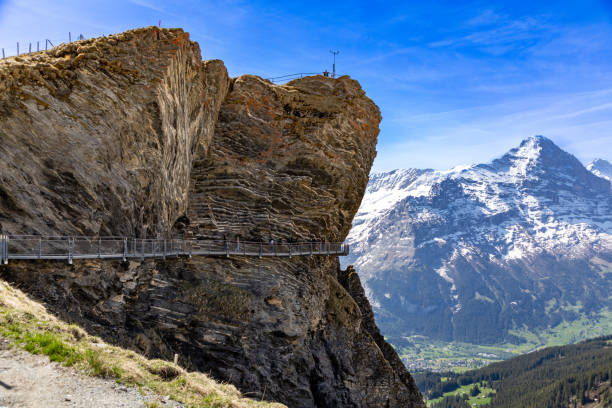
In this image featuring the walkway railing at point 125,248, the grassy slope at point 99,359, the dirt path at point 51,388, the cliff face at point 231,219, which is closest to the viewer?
the dirt path at point 51,388

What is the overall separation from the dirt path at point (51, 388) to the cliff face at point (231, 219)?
9.20m

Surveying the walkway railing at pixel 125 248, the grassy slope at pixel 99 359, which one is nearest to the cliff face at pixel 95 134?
the walkway railing at pixel 125 248

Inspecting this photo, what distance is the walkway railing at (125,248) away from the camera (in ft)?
73.4

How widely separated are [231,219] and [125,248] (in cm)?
1601

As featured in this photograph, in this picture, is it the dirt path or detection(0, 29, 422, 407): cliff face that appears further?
detection(0, 29, 422, 407): cliff face

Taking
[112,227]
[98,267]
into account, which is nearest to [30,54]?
[112,227]

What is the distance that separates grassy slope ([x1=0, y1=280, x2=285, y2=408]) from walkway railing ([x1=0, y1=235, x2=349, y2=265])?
445cm

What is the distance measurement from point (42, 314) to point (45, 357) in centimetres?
482

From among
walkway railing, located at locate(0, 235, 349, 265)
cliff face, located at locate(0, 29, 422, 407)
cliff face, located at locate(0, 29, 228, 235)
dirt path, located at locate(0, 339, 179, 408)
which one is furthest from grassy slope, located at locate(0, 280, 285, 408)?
cliff face, located at locate(0, 29, 228, 235)

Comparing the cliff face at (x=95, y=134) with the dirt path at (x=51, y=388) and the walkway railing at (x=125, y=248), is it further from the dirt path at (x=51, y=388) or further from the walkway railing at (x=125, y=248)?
the dirt path at (x=51, y=388)

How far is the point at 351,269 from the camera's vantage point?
2539 inches

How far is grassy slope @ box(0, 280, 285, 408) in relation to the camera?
1480 cm

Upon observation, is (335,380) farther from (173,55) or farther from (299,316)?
(173,55)

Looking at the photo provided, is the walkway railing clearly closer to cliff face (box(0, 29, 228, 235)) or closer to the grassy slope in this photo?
cliff face (box(0, 29, 228, 235))
